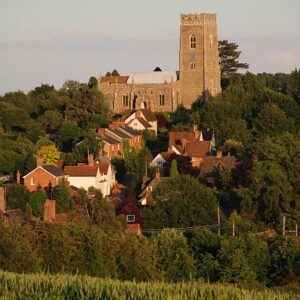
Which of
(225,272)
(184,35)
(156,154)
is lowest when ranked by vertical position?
(225,272)

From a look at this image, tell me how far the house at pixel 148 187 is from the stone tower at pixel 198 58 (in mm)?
18596

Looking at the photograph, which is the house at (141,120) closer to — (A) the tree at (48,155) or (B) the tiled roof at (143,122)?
(B) the tiled roof at (143,122)

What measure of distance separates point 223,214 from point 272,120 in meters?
17.0

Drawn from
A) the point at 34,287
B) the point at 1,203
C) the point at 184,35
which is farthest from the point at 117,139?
the point at 34,287

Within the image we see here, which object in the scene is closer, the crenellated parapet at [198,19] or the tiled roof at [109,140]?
the tiled roof at [109,140]

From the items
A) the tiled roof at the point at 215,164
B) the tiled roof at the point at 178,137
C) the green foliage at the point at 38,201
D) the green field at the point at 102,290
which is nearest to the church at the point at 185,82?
the tiled roof at the point at 178,137

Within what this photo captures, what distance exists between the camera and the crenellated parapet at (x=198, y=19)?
82062 millimetres

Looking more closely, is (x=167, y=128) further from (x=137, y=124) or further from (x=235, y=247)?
(x=235, y=247)

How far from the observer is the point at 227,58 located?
85000 millimetres

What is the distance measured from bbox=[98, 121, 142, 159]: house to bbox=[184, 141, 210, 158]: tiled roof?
3629mm

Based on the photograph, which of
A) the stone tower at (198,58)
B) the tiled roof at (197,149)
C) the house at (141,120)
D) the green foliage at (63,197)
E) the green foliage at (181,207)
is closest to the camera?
the green foliage at (181,207)

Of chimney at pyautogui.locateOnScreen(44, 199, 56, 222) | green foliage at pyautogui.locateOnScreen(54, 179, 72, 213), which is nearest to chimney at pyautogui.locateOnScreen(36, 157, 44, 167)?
green foliage at pyautogui.locateOnScreen(54, 179, 72, 213)

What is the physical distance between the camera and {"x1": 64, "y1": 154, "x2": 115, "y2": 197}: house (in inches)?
2426

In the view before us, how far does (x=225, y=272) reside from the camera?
137 ft
